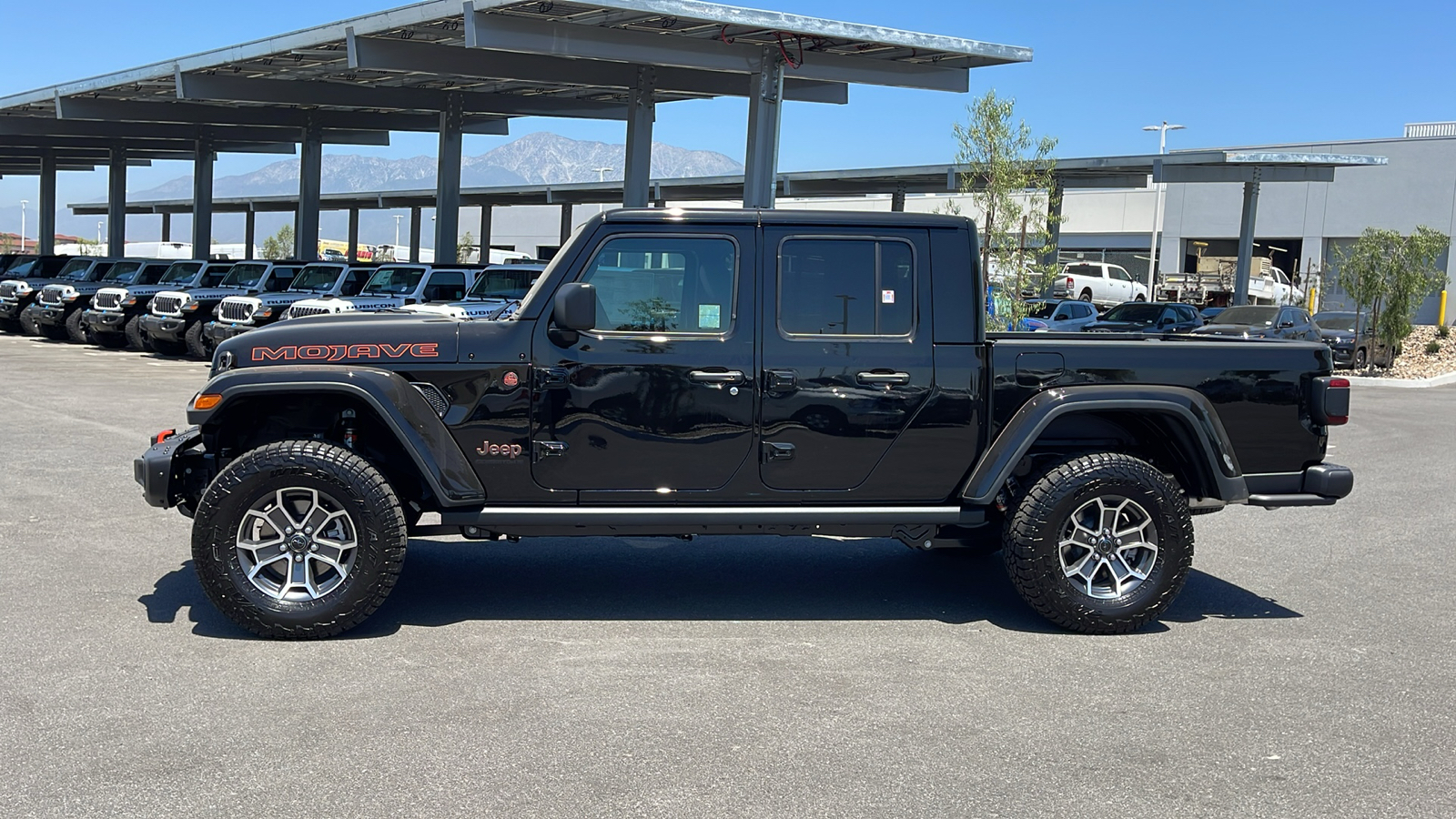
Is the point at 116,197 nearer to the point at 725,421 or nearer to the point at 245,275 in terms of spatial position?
the point at 245,275

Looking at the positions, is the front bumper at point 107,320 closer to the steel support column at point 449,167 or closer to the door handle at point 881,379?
the steel support column at point 449,167

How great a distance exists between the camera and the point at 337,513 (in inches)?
237

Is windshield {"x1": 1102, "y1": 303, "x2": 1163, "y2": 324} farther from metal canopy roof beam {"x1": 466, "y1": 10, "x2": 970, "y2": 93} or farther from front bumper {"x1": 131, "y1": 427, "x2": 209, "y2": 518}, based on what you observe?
front bumper {"x1": 131, "y1": 427, "x2": 209, "y2": 518}

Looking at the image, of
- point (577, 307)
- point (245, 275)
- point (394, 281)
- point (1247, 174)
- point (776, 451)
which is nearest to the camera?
point (577, 307)

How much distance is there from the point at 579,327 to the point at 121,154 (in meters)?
50.1

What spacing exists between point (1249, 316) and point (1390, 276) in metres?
5.12

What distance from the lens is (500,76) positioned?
2492 cm

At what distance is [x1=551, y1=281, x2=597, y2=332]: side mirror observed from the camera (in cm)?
594

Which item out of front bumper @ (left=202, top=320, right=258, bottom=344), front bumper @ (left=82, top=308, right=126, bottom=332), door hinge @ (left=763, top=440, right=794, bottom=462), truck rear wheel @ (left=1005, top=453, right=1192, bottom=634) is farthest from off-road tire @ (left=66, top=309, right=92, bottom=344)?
truck rear wheel @ (left=1005, top=453, right=1192, bottom=634)

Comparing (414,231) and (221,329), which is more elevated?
(414,231)

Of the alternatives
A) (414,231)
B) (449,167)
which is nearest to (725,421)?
(449,167)

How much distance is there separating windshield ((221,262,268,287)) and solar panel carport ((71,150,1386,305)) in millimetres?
7336

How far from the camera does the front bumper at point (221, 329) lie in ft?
70.9

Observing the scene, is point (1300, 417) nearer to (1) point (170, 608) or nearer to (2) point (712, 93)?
(1) point (170, 608)
